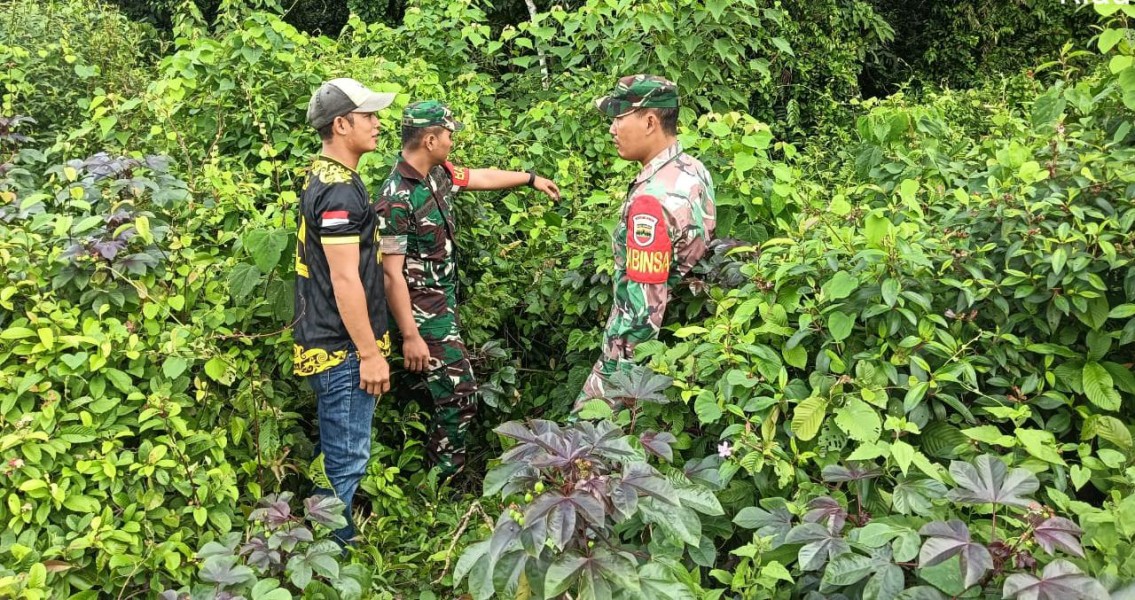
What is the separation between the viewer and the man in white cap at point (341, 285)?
2820 millimetres

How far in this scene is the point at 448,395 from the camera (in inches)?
143

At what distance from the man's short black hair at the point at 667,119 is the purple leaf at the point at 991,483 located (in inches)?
61.0

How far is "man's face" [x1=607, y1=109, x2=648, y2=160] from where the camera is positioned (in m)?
3.01

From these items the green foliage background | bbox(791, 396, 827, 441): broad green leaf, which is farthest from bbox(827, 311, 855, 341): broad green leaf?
bbox(791, 396, 827, 441): broad green leaf

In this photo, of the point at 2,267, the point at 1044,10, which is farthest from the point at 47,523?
the point at 1044,10

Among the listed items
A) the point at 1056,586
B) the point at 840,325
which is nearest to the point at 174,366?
the point at 840,325

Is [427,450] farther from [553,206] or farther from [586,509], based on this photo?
[586,509]

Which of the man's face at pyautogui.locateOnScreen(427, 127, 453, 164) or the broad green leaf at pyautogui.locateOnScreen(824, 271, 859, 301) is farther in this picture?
the man's face at pyautogui.locateOnScreen(427, 127, 453, 164)

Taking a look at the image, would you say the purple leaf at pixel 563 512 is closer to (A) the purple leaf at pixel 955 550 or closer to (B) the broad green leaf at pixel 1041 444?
(A) the purple leaf at pixel 955 550

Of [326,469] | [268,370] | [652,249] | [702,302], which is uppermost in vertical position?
[652,249]

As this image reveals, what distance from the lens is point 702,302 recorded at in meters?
2.98

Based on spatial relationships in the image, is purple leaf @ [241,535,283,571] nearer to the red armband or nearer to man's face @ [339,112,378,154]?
man's face @ [339,112,378,154]

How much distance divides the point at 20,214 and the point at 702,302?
246cm

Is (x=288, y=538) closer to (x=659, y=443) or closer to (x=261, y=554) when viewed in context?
(x=261, y=554)
